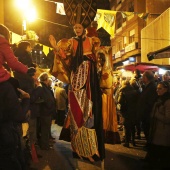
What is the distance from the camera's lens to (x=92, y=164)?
6059mm

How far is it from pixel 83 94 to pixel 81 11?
159 cm

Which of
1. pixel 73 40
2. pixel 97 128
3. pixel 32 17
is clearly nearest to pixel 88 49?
pixel 73 40

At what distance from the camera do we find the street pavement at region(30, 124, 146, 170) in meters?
5.96

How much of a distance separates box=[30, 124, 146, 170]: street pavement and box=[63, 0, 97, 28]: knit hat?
2.63 m

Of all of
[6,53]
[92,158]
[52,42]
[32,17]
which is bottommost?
[92,158]

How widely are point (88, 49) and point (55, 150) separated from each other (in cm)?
373

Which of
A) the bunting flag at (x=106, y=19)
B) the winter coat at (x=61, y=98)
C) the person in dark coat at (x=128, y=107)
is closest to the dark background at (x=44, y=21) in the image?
the bunting flag at (x=106, y=19)

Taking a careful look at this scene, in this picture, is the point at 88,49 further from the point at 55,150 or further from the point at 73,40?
the point at 55,150

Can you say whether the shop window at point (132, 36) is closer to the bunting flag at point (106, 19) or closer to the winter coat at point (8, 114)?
the bunting flag at point (106, 19)

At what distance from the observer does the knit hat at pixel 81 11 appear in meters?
5.19

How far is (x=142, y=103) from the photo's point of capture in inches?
273

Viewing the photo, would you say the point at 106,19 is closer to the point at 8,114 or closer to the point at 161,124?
the point at 161,124

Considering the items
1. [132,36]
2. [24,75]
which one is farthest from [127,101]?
[132,36]

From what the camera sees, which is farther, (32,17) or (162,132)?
(32,17)
